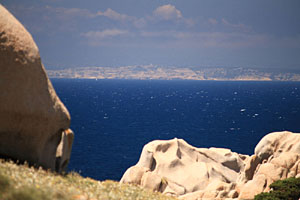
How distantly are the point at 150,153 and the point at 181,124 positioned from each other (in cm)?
6374

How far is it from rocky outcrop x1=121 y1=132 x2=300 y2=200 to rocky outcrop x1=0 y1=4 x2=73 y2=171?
17111 millimetres

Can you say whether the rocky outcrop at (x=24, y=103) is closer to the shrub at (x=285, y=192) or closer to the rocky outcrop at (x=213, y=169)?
the shrub at (x=285, y=192)

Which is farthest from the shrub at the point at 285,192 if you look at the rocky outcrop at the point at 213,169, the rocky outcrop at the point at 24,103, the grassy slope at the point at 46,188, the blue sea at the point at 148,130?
the blue sea at the point at 148,130

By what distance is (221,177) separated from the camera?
1558 inches

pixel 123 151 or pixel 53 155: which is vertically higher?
pixel 53 155

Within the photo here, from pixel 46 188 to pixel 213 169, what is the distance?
30992 mm

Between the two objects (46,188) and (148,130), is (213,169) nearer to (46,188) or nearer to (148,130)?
(46,188)

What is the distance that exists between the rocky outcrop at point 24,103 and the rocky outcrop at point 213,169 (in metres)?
17.1

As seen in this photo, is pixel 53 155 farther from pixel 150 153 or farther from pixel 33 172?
pixel 150 153

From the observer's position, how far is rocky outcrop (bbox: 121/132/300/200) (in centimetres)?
2903

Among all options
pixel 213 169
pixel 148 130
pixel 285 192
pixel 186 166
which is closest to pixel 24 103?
pixel 285 192

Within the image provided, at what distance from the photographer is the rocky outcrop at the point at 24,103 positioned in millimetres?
15023

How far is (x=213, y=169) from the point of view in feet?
133

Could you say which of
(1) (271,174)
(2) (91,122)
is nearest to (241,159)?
(1) (271,174)
